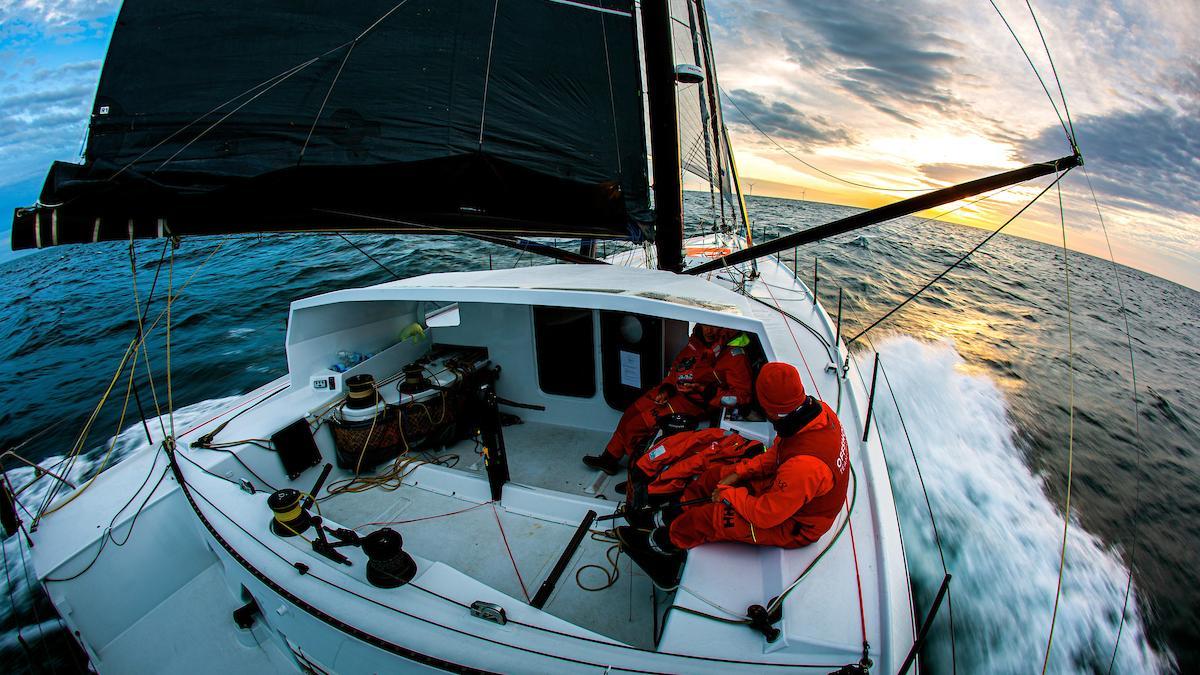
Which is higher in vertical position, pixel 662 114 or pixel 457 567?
pixel 662 114

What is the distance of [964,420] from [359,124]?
7014 millimetres

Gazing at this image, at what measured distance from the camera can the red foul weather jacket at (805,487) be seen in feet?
5.52

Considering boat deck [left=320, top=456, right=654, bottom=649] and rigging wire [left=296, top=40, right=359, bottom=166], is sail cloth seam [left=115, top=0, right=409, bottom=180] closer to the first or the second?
rigging wire [left=296, top=40, right=359, bottom=166]

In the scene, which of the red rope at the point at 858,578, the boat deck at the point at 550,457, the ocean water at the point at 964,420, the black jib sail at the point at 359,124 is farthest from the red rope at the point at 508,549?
the ocean water at the point at 964,420

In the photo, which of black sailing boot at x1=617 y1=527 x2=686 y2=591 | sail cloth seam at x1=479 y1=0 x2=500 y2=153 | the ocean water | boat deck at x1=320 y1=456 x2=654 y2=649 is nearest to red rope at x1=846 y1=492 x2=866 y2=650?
black sailing boot at x1=617 y1=527 x2=686 y2=591

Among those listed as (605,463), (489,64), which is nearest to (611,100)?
(489,64)

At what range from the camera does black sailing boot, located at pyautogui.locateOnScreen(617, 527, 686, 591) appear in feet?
6.67

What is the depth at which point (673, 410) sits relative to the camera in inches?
124

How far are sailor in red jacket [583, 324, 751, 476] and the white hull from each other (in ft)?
0.86

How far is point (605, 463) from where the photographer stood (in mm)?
3305

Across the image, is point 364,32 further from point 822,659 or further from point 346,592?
point 822,659

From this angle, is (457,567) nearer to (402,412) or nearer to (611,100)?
(402,412)

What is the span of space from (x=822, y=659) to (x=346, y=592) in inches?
62.2

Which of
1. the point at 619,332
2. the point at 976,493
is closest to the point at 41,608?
the point at 619,332
